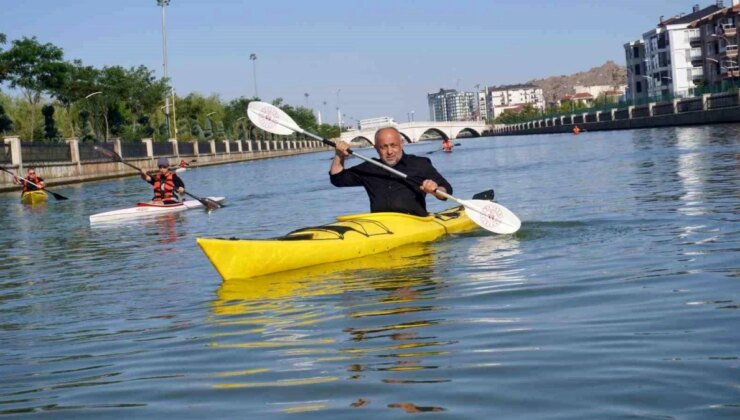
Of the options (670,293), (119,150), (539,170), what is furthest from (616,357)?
(119,150)

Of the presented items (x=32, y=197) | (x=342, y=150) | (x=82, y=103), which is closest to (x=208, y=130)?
(x=82, y=103)

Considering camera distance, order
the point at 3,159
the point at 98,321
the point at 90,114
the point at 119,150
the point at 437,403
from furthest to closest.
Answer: the point at 90,114 < the point at 119,150 < the point at 3,159 < the point at 98,321 < the point at 437,403

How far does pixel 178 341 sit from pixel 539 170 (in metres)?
25.1

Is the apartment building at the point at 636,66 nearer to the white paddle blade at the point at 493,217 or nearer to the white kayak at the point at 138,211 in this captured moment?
the white kayak at the point at 138,211

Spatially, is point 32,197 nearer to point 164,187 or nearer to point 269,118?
point 164,187

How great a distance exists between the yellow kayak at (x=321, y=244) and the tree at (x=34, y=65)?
52.5 meters

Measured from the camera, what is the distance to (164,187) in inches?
882

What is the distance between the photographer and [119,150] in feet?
212

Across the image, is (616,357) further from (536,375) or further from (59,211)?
(59,211)

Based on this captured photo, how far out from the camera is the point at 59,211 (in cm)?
2727

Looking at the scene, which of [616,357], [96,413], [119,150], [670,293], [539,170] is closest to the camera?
[96,413]

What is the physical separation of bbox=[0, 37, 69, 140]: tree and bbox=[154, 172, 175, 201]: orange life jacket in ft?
134

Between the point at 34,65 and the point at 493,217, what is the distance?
53.8 m

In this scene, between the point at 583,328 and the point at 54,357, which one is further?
the point at 54,357
